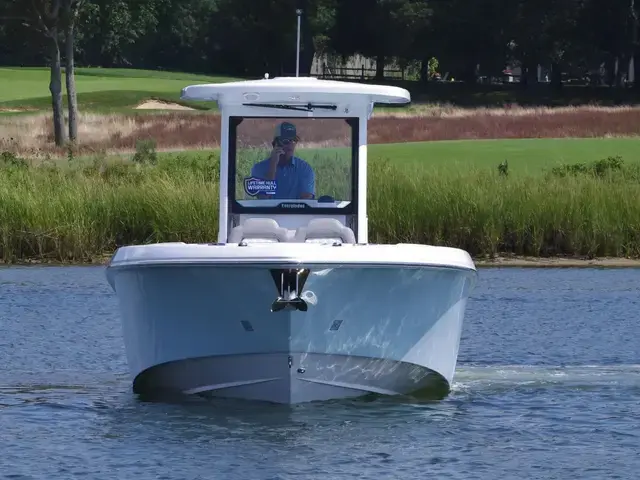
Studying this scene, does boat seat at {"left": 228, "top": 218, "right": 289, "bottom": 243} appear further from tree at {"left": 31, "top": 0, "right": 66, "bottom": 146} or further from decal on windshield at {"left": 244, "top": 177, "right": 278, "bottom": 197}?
tree at {"left": 31, "top": 0, "right": 66, "bottom": 146}

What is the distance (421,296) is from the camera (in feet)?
36.1

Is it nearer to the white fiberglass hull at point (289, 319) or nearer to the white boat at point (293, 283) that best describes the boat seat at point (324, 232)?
the white boat at point (293, 283)

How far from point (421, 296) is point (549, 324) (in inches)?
276

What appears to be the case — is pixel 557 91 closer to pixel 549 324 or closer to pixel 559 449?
pixel 549 324

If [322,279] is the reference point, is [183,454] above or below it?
below

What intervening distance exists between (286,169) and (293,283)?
2067mm

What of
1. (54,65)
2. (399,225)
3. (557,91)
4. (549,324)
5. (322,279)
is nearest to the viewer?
(322,279)

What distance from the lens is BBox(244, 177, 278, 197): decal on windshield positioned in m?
12.3

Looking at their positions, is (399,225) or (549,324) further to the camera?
(399,225)

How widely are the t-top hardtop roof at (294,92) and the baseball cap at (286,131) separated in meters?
0.26

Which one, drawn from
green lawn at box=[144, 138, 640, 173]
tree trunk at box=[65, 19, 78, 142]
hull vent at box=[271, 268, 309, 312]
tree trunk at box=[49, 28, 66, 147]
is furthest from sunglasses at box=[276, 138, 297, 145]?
tree trunk at box=[65, 19, 78, 142]

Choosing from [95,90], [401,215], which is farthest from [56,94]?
[95,90]

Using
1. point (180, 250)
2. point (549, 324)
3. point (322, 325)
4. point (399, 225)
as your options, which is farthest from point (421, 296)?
point (399, 225)

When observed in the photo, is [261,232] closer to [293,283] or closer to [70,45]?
[293,283]
